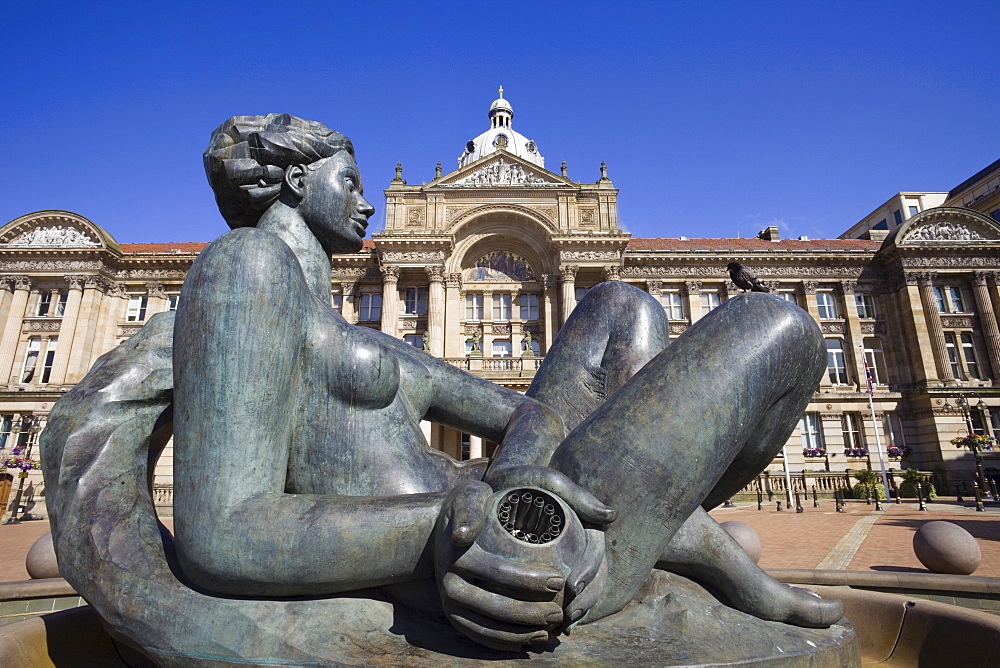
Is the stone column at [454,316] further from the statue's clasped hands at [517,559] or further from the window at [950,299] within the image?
the statue's clasped hands at [517,559]

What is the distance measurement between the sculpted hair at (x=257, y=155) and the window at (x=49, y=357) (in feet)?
118

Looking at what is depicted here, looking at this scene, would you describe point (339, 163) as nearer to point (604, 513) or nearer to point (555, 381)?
point (555, 381)

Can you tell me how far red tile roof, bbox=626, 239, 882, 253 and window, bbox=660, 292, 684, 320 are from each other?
104 inches

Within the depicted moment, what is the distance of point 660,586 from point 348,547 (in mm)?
1023

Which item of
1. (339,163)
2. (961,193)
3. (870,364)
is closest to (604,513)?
(339,163)

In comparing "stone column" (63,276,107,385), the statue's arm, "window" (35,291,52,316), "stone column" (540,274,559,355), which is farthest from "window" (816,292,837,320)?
"window" (35,291,52,316)

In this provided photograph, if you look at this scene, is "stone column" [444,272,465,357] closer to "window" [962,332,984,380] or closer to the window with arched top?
the window with arched top

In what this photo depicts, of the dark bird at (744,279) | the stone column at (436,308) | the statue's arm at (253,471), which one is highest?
the stone column at (436,308)

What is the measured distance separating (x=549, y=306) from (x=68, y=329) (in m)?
25.6

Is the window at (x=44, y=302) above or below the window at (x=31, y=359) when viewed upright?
above

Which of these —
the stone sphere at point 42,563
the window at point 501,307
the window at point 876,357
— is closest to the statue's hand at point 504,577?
the stone sphere at point 42,563

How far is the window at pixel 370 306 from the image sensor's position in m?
31.1

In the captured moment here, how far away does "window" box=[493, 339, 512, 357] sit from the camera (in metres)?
29.6

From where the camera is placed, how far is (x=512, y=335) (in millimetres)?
30047
